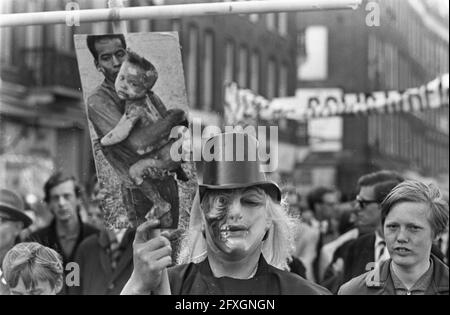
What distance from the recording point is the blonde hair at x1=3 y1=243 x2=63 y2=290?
381cm

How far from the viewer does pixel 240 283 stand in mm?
3340

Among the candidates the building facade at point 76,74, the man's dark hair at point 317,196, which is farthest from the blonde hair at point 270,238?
the man's dark hair at point 317,196

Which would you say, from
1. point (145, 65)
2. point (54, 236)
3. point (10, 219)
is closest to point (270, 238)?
point (145, 65)

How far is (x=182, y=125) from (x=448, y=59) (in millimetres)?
4725

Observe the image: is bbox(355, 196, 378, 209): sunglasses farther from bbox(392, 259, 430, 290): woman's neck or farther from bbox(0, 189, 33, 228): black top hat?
bbox(0, 189, 33, 228): black top hat

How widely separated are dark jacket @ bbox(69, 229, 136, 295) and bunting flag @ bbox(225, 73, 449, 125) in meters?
1.84

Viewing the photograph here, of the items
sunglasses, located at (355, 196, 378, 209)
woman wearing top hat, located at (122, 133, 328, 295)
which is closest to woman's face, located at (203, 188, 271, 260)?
woman wearing top hat, located at (122, 133, 328, 295)

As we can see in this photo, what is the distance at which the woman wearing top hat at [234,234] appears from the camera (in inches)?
131

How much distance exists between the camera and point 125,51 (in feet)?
11.9

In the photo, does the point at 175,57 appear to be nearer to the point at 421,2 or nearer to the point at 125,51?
the point at 125,51

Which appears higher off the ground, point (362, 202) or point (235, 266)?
point (362, 202)

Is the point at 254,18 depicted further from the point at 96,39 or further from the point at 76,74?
the point at 76,74

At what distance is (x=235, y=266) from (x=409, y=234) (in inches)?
23.6

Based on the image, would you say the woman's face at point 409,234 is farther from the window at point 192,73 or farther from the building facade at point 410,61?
the window at point 192,73
